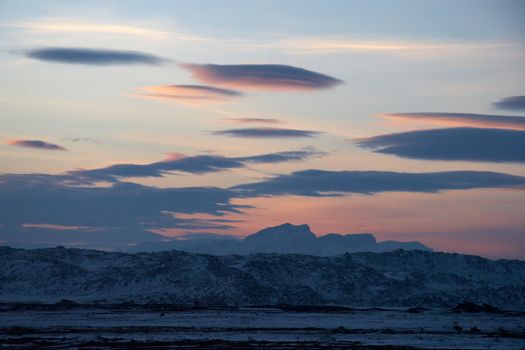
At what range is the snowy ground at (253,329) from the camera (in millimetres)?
63594

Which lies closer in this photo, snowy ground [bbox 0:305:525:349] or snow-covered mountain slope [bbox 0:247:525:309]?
snowy ground [bbox 0:305:525:349]

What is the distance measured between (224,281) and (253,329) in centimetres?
6025

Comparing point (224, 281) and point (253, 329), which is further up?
point (224, 281)

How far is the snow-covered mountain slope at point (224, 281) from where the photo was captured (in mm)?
135000

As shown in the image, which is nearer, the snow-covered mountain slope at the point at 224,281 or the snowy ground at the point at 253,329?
the snowy ground at the point at 253,329

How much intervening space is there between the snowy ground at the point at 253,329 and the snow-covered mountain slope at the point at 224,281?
78.1 feet

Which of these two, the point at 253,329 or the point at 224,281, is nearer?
the point at 253,329

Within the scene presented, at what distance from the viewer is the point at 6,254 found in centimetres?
15188

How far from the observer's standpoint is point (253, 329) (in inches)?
3098

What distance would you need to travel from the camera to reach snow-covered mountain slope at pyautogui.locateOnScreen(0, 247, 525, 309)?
135000 millimetres

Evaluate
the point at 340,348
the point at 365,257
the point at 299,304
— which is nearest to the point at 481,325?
the point at 340,348

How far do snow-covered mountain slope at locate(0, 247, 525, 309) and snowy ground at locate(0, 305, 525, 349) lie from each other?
78.1 feet

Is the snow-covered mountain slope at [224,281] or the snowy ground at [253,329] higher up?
the snow-covered mountain slope at [224,281]

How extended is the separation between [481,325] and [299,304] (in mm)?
51196
